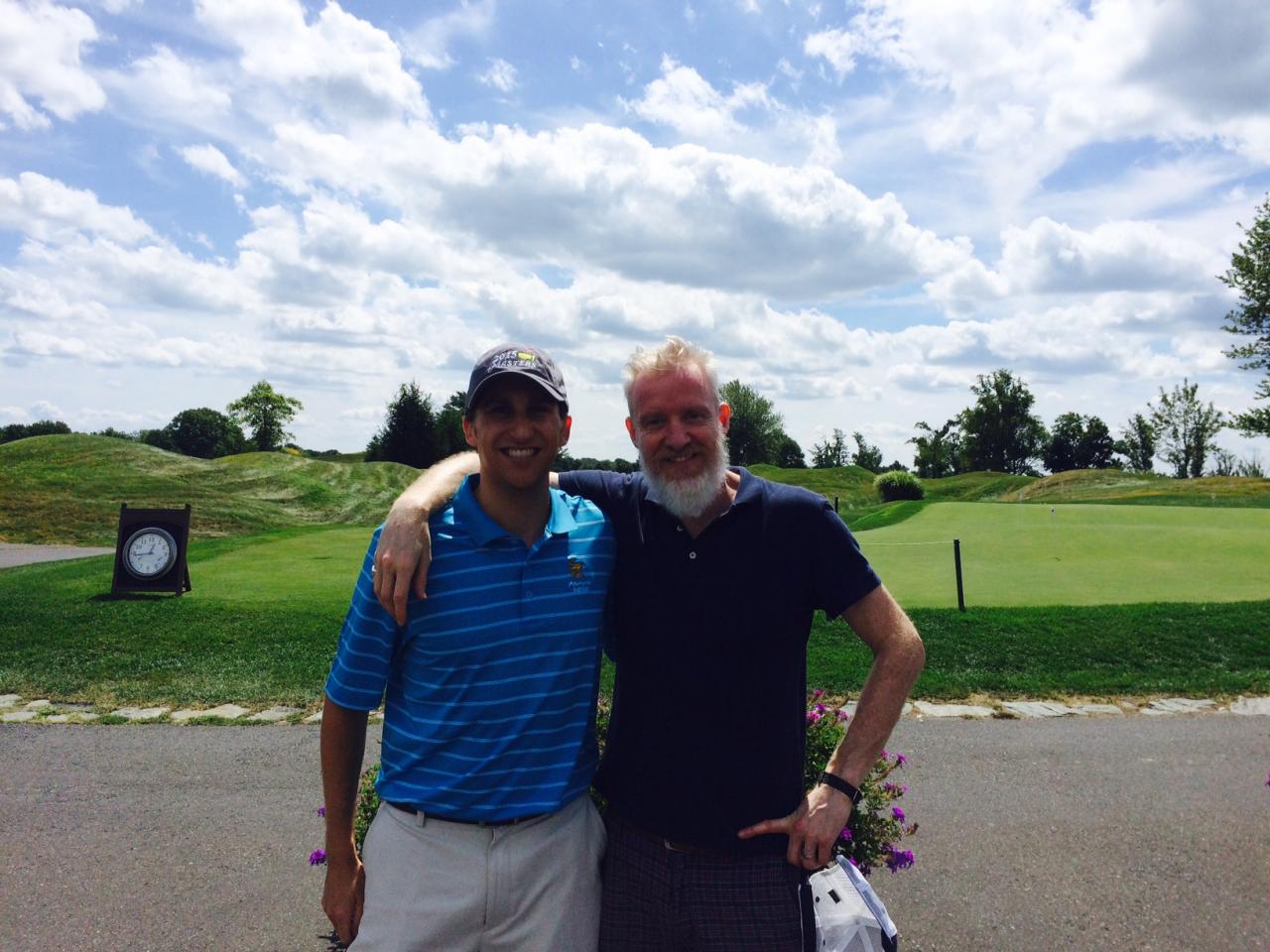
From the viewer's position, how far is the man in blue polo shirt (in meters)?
2.47

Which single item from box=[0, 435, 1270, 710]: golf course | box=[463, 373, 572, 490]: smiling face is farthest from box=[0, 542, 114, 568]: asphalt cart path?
box=[463, 373, 572, 490]: smiling face

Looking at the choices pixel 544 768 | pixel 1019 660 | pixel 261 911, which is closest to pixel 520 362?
pixel 544 768

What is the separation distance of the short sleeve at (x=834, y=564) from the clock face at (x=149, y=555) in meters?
11.8

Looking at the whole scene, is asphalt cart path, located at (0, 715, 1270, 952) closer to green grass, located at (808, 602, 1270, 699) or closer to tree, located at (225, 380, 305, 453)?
green grass, located at (808, 602, 1270, 699)

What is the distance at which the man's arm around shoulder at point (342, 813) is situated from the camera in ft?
8.45

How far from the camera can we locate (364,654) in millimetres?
2510

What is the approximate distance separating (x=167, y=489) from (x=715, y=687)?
110ft

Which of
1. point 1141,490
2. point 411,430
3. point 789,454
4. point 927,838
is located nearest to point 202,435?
point 411,430

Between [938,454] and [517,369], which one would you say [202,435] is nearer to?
[938,454]

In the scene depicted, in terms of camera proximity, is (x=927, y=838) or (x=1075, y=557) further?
(x=1075, y=557)

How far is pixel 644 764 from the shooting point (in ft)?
8.83

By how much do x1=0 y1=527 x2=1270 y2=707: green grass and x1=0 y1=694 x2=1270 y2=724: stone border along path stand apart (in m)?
0.21

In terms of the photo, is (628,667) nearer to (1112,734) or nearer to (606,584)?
(606,584)

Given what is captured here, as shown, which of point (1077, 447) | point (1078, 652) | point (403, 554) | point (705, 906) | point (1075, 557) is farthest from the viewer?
point (1077, 447)
